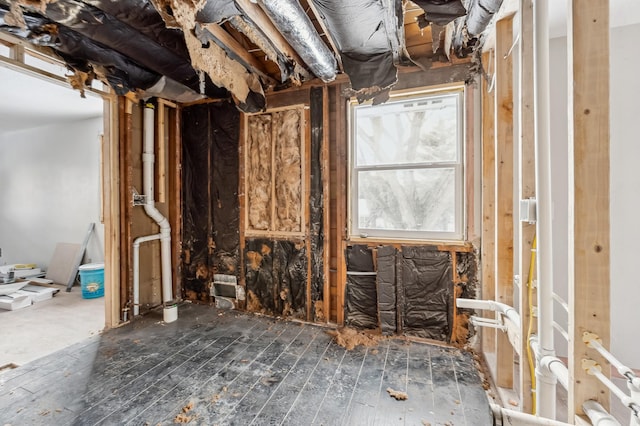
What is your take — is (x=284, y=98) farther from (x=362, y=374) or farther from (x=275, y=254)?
(x=362, y=374)

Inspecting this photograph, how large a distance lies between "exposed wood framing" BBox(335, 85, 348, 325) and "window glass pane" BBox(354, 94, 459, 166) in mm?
144

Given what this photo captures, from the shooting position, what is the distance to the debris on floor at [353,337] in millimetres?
2466

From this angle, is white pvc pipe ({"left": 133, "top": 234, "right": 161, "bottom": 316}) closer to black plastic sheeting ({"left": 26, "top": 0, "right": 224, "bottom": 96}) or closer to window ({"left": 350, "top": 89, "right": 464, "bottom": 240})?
black plastic sheeting ({"left": 26, "top": 0, "right": 224, "bottom": 96})

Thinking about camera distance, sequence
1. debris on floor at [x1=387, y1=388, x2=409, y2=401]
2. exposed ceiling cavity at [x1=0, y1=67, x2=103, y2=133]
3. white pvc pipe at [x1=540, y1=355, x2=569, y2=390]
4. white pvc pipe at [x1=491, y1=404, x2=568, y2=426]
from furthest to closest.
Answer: exposed ceiling cavity at [x1=0, y1=67, x2=103, y2=133]
debris on floor at [x1=387, y1=388, x2=409, y2=401]
white pvc pipe at [x1=540, y1=355, x2=569, y2=390]
white pvc pipe at [x1=491, y1=404, x2=568, y2=426]

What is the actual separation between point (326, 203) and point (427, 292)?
1.28m

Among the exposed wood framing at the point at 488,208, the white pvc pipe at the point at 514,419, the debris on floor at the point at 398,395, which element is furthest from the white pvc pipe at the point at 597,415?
the exposed wood framing at the point at 488,208

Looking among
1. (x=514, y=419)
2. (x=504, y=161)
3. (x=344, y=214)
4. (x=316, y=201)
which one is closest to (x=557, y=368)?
(x=514, y=419)

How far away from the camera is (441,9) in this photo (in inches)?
62.5

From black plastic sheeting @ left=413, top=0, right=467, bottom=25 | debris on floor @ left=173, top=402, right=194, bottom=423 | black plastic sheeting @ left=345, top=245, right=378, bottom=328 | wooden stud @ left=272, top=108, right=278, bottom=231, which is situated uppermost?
black plastic sheeting @ left=413, top=0, right=467, bottom=25

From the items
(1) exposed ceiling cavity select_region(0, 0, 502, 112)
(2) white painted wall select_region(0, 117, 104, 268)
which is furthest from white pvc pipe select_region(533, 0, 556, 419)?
(2) white painted wall select_region(0, 117, 104, 268)

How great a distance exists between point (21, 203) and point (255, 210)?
518 centimetres

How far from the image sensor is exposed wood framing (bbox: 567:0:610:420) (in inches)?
37.9

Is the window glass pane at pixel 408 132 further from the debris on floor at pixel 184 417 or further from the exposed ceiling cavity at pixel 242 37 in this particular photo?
the debris on floor at pixel 184 417

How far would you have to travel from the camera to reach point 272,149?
10.1 feet
